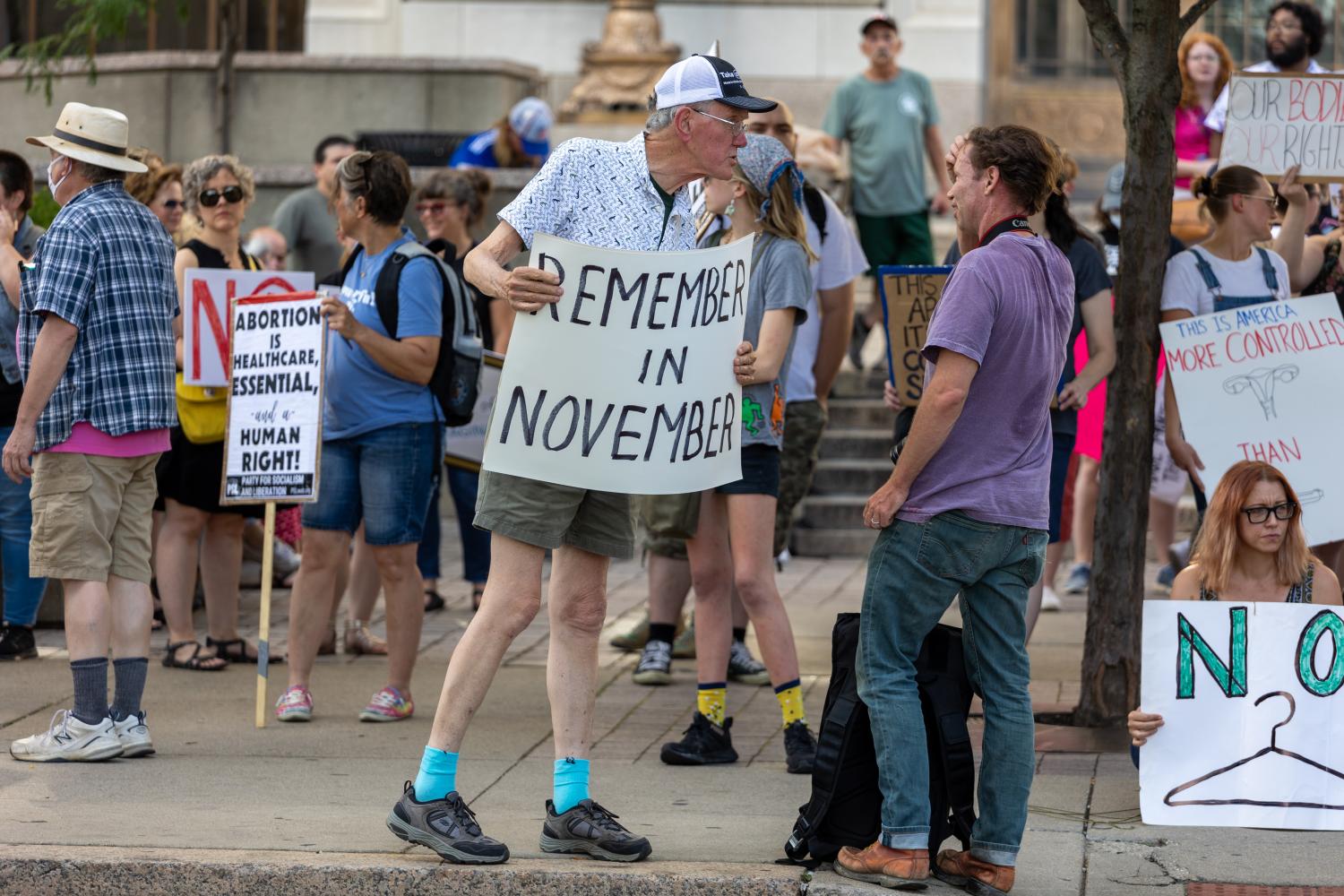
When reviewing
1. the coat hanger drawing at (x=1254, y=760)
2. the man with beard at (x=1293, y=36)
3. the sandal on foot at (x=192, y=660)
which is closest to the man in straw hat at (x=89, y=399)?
the sandal on foot at (x=192, y=660)

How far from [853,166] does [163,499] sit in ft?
19.5

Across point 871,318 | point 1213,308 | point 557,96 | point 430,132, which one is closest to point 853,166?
point 871,318

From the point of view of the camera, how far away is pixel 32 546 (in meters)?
6.37

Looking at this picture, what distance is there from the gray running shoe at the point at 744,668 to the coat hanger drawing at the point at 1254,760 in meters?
2.50

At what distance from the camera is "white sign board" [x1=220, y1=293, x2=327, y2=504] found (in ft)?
Answer: 22.9

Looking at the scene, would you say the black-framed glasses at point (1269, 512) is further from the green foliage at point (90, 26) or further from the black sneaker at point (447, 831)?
the green foliage at point (90, 26)

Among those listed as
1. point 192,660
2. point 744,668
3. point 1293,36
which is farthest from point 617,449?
point 1293,36

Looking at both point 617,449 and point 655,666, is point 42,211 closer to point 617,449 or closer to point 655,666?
point 655,666

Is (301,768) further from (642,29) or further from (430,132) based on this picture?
(642,29)

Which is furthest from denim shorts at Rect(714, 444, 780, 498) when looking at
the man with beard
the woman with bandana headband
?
the man with beard

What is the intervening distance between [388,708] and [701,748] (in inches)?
51.7

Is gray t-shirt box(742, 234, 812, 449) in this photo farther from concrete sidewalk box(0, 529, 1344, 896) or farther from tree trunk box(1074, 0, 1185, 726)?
tree trunk box(1074, 0, 1185, 726)

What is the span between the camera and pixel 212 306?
25.1 ft

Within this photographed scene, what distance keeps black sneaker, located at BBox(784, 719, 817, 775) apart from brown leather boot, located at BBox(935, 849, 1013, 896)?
1133 millimetres
